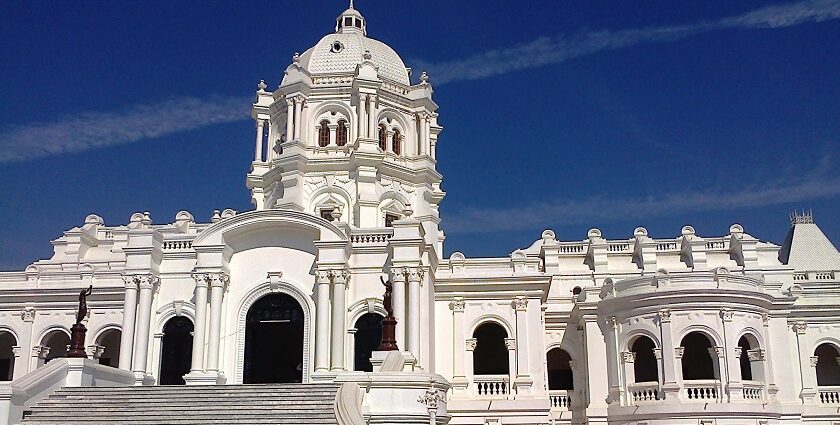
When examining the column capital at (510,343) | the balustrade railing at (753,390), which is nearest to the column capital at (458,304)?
the column capital at (510,343)

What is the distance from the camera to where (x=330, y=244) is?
101 feet

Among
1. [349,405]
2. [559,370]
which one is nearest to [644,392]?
[559,370]

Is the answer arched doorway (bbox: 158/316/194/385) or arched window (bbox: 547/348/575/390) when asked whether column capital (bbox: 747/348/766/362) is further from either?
arched doorway (bbox: 158/316/194/385)

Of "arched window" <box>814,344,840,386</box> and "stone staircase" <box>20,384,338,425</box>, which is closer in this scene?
"stone staircase" <box>20,384,338,425</box>

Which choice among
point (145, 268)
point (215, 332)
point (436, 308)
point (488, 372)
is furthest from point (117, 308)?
point (488, 372)

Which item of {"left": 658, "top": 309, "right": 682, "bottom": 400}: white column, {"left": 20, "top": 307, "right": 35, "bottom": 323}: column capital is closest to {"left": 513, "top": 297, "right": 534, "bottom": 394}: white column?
{"left": 658, "top": 309, "right": 682, "bottom": 400}: white column

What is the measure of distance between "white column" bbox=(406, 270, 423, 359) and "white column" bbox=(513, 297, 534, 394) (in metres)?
5.11

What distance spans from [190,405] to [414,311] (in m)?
8.63

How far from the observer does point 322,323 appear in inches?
1192

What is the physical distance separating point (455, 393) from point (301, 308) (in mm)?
6972

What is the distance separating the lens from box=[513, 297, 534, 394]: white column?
1296 inches

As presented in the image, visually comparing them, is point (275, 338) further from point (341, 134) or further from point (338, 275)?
point (341, 134)

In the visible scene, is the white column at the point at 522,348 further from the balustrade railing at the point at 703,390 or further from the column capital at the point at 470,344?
the balustrade railing at the point at 703,390

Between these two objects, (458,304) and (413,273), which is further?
(458,304)
